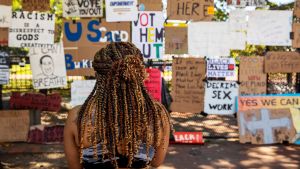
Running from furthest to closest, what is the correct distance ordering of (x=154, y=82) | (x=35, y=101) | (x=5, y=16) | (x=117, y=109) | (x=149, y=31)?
1. (x=35, y=101)
2. (x=154, y=82)
3. (x=149, y=31)
4. (x=5, y=16)
5. (x=117, y=109)

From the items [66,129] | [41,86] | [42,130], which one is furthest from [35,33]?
[66,129]

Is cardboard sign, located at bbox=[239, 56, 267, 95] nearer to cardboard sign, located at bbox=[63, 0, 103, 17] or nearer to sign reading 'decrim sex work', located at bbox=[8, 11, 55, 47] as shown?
cardboard sign, located at bbox=[63, 0, 103, 17]

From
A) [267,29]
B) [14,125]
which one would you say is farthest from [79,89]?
[267,29]

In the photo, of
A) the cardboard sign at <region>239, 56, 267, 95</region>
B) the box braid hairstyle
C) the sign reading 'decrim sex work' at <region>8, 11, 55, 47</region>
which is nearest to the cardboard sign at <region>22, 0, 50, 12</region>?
the sign reading 'decrim sex work' at <region>8, 11, 55, 47</region>

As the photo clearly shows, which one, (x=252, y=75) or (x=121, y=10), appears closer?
(x=121, y=10)

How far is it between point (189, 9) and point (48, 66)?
2185 mm

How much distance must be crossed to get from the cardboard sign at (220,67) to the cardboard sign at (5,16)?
289 cm

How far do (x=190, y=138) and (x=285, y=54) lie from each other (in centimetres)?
195

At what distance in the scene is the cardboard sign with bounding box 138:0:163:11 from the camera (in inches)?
228

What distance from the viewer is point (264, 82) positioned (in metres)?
6.10

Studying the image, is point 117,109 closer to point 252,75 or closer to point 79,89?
point 79,89

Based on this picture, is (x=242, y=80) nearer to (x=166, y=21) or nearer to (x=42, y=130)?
(x=166, y=21)

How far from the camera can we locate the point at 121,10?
227 inches

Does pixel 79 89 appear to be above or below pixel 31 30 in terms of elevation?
below
